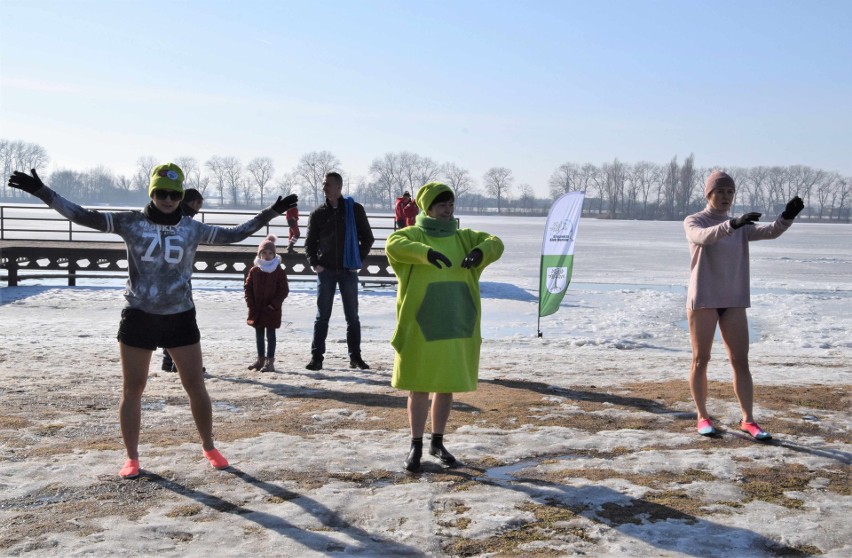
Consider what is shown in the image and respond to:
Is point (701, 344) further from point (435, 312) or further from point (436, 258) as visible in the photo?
point (436, 258)

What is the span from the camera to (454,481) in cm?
450

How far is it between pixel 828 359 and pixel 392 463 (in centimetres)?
598

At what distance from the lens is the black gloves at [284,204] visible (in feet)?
15.2

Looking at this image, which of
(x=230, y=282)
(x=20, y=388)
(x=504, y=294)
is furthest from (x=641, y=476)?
(x=230, y=282)

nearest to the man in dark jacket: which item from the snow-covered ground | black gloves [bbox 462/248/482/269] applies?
the snow-covered ground

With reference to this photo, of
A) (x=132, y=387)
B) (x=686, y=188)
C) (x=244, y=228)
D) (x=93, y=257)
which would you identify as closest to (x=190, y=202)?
(x=244, y=228)

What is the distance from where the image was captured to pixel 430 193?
465cm

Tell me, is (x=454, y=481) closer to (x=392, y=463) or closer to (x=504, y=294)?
(x=392, y=463)

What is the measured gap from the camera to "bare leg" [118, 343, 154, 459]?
439 cm

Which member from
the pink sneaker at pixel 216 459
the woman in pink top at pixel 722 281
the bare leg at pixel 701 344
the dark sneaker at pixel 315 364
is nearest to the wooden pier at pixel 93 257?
the dark sneaker at pixel 315 364

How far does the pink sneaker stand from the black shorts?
0.71 metres

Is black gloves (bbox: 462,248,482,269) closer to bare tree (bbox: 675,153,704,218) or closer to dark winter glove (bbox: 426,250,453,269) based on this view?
dark winter glove (bbox: 426,250,453,269)

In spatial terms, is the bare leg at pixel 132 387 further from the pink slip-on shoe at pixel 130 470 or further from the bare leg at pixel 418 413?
the bare leg at pixel 418 413

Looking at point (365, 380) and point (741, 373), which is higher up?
point (741, 373)
